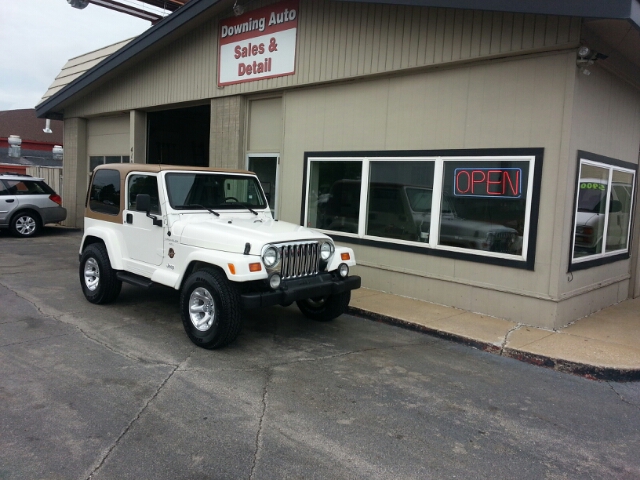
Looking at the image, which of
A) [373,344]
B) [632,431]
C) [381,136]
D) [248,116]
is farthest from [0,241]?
[632,431]

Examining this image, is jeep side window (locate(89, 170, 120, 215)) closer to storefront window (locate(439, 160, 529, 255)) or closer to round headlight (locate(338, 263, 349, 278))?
round headlight (locate(338, 263, 349, 278))

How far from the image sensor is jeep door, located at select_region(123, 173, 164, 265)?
6.50 meters

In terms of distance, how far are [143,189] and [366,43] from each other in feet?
14.7

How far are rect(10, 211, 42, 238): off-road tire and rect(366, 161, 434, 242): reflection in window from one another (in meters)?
10.7

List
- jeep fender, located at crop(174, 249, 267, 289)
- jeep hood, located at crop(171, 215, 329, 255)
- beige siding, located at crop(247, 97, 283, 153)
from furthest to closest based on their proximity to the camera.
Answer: beige siding, located at crop(247, 97, 283, 153), jeep hood, located at crop(171, 215, 329, 255), jeep fender, located at crop(174, 249, 267, 289)

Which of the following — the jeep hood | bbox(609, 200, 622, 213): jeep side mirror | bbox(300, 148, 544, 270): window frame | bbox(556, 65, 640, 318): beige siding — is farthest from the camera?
bbox(609, 200, 622, 213): jeep side mirror

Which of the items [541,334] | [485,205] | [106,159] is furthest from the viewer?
[106,159]

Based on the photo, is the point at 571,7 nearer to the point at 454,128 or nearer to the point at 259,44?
the point at 454,128

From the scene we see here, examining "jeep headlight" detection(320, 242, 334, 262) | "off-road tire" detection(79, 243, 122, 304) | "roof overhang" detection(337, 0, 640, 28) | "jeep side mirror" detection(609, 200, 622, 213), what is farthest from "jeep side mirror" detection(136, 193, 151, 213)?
"jeep side mirror" detection(609, 200, 622, 213)

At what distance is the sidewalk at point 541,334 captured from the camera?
18.3 ft

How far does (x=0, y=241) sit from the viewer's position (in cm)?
1377

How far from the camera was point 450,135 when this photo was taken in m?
7.78

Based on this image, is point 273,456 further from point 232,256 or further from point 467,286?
point 467,286

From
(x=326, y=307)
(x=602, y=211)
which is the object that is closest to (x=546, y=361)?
(x=326, y=307)
